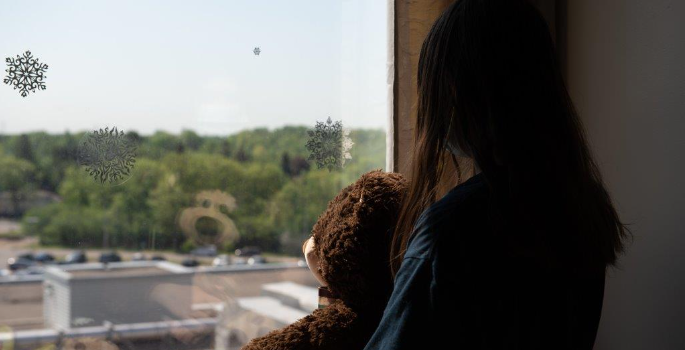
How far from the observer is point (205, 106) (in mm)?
1324

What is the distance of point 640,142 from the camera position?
4.25 feet

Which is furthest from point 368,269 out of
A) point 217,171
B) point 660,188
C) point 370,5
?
point 370,5

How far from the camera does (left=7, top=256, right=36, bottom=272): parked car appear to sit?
112 cm

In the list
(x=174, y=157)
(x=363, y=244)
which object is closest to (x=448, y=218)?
(x=363, y=244)

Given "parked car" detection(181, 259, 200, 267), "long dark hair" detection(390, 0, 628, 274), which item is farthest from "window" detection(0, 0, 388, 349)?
"long dark hair" detection(390, 0, 628, 274)

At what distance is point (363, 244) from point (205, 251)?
521 mm

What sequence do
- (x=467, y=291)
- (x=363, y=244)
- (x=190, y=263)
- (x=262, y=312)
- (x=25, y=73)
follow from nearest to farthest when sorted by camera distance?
(x=467, y=291)
(x=363, y=244)
(x=25, y=73)
(x=190, y=263)
(x=262, y=312)

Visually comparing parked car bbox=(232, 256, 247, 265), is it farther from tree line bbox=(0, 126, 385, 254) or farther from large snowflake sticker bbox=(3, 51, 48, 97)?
large snowflake sticker bbox=(3, 51, 48, 97)

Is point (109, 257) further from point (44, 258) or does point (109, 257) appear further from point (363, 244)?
point (363, 244)

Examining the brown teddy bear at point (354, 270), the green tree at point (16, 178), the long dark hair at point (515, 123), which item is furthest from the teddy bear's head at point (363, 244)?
the green tree at point (16, 178)

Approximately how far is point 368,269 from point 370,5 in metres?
0.77

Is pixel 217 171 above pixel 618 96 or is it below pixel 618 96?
below

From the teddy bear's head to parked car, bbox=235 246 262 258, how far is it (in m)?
0.44

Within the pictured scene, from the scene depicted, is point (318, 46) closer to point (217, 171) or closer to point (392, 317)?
point (217, 171)
